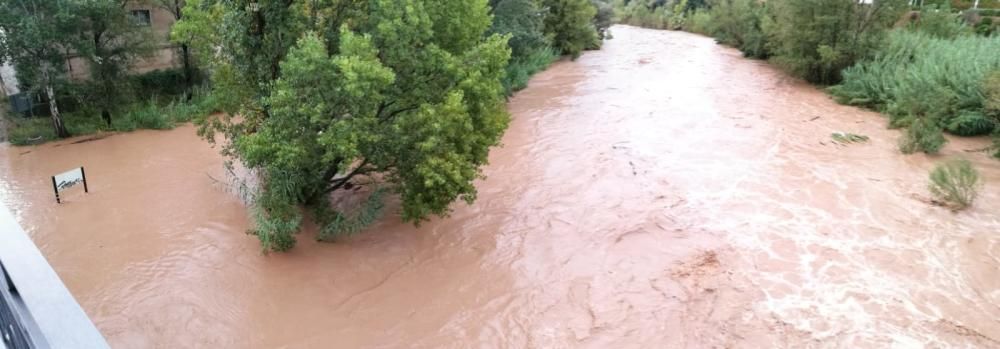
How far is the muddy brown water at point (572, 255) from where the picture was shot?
666 centimetres

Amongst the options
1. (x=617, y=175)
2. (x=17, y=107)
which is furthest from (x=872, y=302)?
(x=17, y=107)

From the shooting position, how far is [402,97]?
804 centimetres

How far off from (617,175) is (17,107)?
13096 millimetres

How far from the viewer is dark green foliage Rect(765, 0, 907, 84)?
17.0m

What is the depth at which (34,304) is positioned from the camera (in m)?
1.64

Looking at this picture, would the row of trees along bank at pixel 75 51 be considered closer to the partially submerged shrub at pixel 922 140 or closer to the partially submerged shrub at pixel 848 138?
the partially submerged shrub at pixel 848 138

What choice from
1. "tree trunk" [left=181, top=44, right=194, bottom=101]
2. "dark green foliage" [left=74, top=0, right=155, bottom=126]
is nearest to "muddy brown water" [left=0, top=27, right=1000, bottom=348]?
"dark green foliage" [left=74, top=0, right=155, bottom=126]

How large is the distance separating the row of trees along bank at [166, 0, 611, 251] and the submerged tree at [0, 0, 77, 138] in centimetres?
514

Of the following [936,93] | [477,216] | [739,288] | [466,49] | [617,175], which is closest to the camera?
[739,288]

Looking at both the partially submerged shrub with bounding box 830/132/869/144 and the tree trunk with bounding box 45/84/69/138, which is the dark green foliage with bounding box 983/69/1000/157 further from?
the tree trunk with bounding box 45/84/69/138

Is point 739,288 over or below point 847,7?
below

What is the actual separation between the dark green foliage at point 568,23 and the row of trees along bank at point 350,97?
17159 millimetres

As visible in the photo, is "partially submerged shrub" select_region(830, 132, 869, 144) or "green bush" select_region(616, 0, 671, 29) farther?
"green bush" select_region(616, 0, 671, 29)

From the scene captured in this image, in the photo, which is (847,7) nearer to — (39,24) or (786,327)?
(786,327)
